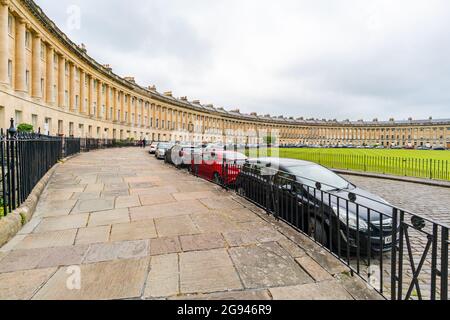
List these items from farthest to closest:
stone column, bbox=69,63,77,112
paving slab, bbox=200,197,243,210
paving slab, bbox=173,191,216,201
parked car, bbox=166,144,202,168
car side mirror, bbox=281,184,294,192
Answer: stone column, bbox=69,63,77,112 → parked car, bbox=166,144,202,168 → paving slab, bbox=173,191,216,201 → paving slab, bbox=200,197,243,210 → car side mirror, bbox=281,184,294,192

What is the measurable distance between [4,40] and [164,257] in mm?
A: 30195

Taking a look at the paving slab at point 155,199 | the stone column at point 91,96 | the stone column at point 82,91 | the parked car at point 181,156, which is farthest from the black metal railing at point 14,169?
the stone column at point 91,96

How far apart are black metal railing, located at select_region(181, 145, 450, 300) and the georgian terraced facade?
22.8 meters

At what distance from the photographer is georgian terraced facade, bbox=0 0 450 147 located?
26.1 meters

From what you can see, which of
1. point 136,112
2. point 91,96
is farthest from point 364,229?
point 136,112

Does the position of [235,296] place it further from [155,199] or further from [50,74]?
[50,74]

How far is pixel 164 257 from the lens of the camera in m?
3.68

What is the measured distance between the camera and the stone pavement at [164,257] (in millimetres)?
2895

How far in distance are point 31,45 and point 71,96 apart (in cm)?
1028

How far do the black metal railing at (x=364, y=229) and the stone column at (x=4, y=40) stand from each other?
1005 inches

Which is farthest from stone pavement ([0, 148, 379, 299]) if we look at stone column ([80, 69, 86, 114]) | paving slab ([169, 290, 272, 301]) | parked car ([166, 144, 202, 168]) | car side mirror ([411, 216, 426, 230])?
stone column ([80, 69, 86, 114])

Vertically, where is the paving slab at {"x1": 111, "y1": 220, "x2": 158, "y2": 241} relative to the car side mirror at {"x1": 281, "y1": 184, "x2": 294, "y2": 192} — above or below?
below

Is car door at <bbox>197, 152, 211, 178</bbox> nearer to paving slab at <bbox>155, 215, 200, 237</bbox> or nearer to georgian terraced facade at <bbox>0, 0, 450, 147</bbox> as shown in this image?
paving slab at <bbox>155, 215, 200, 237</bbox>

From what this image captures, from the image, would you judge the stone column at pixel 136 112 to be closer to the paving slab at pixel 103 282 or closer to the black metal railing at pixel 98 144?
the black metal railing at pixel 98 144
